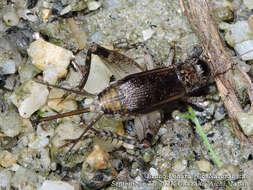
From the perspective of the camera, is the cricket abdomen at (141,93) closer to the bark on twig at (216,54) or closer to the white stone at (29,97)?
the bark on twig at (216,54)

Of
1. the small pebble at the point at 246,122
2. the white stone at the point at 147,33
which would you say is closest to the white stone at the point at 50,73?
the white stone at the point at 147,33

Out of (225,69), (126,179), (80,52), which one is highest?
(225,69)

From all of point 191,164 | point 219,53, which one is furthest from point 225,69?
point 191,164

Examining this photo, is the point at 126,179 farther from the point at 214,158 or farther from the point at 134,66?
the point at 134,66

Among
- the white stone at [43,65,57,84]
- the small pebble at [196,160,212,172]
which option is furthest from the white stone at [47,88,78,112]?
the small pebble at [196,160,212,172]

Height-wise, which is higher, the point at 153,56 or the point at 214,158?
the point at 153,56

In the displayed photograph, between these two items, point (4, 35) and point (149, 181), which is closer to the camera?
point (149, 181)
